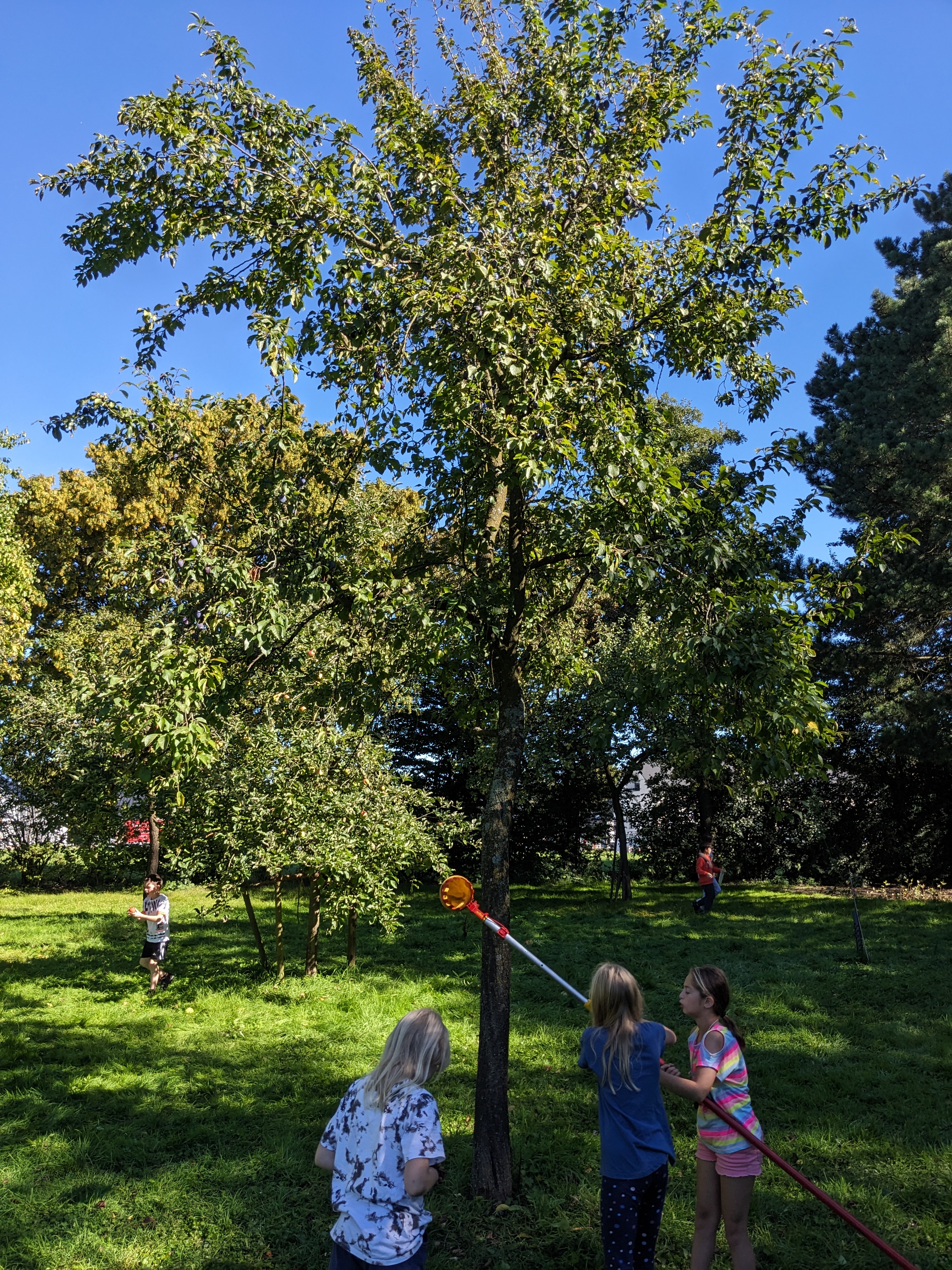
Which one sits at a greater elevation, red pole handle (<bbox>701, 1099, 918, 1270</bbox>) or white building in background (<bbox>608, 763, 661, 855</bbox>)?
white building in background (<bbox>608, 763, 661, 855</bbox>)

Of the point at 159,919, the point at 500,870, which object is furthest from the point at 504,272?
the point at 159,919

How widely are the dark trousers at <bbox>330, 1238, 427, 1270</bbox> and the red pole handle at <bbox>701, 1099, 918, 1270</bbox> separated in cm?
159

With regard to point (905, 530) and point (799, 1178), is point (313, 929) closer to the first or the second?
point (799, 1178)

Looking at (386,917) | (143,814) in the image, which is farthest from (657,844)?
(143,814)

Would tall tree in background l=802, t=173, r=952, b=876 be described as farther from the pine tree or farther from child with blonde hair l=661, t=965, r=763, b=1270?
child with blonde hair l=661, t=965, r=763, b=1270

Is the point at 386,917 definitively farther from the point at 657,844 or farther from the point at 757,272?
the point at 657,844

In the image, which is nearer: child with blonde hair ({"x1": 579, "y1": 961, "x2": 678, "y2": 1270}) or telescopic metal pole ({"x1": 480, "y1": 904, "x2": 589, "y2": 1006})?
child with blonde hair ({"x1": 579, "y1": 961, "x2": 678, "y2": 1270})

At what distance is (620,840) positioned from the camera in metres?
20.6

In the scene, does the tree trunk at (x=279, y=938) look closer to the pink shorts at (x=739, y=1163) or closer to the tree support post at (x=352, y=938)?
the tree support post at (x=352, y=938)

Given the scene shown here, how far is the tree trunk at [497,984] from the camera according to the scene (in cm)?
586

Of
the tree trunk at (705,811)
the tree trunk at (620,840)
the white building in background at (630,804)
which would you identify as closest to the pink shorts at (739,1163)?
the tree trunk at (620,840)

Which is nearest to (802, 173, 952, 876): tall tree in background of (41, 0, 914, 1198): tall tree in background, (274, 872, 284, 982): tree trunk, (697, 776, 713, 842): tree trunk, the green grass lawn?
(697, 776, 713, 842): tree trunk

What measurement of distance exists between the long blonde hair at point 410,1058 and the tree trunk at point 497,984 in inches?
113

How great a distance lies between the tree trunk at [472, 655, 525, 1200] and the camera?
5.86 m
